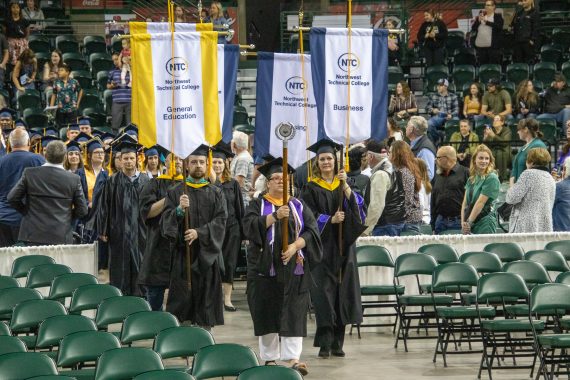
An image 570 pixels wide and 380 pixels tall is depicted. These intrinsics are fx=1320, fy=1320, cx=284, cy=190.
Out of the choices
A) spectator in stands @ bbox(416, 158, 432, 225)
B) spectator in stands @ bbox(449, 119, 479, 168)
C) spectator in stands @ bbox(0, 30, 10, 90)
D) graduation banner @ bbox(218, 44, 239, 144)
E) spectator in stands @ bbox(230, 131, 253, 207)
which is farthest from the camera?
spectator in stands @ bbox(0, 30, 10, 90)

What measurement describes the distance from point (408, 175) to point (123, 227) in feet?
9.93

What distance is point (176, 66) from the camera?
1205 cm

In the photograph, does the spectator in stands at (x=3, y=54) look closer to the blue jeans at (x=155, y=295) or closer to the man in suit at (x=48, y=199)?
the man in suit at (x=48, y=199)

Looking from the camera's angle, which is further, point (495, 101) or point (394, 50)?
point (394, 50)

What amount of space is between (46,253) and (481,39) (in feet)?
42.0

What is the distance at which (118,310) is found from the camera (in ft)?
34.5

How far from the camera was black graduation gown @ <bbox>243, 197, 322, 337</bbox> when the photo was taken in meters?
10.9

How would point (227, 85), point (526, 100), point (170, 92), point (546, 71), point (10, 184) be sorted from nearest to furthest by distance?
point (170, 92), point (10, 184), point (227, 85), point (526, 100), point (546, 71)

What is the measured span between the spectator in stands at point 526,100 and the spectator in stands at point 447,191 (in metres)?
7.15

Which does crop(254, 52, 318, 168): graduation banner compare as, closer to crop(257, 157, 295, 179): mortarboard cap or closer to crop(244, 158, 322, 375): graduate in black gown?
crop(257, 157, 295, 179): mortarboard cap

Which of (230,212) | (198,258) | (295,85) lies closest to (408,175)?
(295,85)

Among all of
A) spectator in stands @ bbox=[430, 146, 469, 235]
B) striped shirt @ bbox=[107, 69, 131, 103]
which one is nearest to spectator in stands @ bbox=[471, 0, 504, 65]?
striped shirt @ bbox=[107, 69, 131, 103]

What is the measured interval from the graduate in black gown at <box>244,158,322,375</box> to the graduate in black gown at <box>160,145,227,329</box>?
620 millimetres

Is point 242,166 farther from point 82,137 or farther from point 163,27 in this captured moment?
point 163,27
